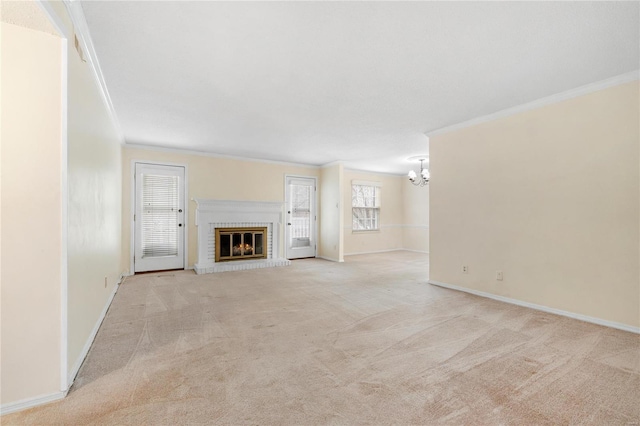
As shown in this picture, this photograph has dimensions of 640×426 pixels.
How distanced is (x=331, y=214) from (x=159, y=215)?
12.5 ft

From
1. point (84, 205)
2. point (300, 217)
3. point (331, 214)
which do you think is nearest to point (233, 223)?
point (300, 217)

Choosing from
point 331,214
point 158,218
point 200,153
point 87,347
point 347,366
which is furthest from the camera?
point 331,214

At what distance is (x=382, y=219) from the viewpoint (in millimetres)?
8961

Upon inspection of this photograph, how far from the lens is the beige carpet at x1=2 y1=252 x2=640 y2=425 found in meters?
1.60

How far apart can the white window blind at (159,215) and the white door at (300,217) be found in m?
2.51

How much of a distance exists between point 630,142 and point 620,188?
0.45 m

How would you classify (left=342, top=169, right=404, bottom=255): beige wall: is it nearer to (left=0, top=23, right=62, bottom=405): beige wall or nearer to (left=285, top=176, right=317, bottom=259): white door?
(left=285, top=176, right=317, bottom=259): white door

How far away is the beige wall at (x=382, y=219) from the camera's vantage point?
27.1ft

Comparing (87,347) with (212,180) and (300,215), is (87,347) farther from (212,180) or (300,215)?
(300,215)

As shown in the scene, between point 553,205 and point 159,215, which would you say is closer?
point 553,205

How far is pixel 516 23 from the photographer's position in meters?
2.01

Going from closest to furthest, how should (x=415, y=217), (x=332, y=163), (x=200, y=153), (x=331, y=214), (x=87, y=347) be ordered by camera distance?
(x=87, y=347) < (x=200, y=153) < (x=332, y=163) < (x=331, y=214) < (x=415, y=217)

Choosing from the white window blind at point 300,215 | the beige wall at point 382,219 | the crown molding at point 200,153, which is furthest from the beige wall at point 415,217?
the crown molding at point 200,153

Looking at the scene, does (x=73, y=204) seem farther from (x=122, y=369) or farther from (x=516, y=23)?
(x=516, y=23)
